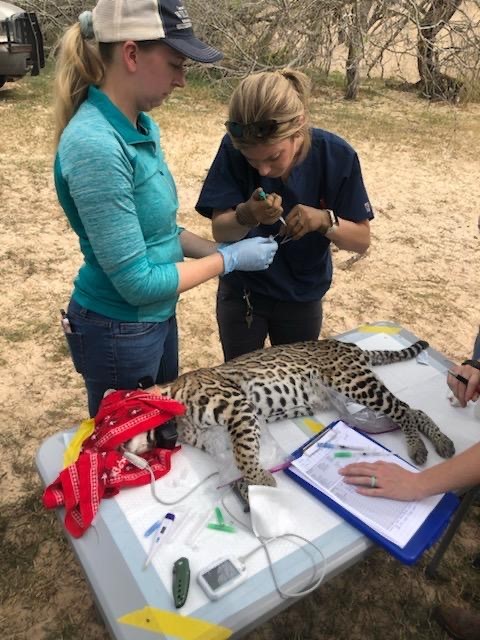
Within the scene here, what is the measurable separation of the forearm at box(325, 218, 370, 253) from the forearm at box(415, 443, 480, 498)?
1.16 metres

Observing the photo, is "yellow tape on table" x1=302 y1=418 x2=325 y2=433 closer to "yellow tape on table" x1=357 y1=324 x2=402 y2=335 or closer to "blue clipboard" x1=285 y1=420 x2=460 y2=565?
"blue clipboard" x1=285 y1=420 x2=460 y2=565

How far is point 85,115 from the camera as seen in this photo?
2.06 meters

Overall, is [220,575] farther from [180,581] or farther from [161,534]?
[161,534]

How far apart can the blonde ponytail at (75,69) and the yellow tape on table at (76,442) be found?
4.40 ft

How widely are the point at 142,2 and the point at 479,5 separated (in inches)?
426

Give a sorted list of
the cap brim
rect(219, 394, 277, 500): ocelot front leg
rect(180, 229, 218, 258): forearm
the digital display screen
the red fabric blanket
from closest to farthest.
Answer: the digital display screen < the cap brim < the red fabric blanket < rect(219, 394, 277, 500): ocelot front leg < rect(180, 229, 218, 258): forearm

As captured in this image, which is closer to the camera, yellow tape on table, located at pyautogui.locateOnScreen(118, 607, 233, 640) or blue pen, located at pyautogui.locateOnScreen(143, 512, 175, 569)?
yellow tape on table, located at pyautogui.locateOnScreen(118, 607, 233, 640)

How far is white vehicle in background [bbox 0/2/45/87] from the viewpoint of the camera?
368 inches

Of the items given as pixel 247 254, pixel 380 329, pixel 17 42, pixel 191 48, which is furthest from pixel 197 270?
pixel 17 42

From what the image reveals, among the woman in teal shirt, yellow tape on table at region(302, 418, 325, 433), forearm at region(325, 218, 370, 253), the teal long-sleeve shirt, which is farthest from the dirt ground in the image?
forearm at region(325, 218, 370, 253)

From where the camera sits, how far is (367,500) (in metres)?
2.22

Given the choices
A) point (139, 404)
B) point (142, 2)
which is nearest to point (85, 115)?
point (142, 2)

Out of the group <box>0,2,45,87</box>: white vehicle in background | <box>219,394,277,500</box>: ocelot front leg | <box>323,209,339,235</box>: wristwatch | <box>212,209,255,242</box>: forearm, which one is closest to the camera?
<box>219,394,277,500</box>: ocelot front leg

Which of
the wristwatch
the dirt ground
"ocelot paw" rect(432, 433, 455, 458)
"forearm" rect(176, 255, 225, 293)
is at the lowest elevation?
the dirt ground
